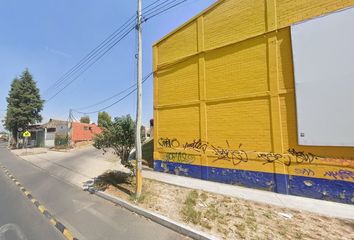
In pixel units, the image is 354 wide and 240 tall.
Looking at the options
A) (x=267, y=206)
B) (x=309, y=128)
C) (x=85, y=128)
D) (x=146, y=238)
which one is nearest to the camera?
(x=146, y=238)

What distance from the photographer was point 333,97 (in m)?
6.74

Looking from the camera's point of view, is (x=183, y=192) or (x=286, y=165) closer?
(x=286, y=165)

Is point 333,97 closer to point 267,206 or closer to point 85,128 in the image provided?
point 267,206

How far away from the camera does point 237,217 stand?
19.0 ft

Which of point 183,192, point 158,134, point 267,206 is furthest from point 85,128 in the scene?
point 267,206

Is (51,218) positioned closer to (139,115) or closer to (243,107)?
(139,115)

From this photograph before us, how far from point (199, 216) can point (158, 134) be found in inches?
257

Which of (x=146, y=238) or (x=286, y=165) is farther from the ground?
(x=286, y=165)

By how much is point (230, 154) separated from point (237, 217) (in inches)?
134

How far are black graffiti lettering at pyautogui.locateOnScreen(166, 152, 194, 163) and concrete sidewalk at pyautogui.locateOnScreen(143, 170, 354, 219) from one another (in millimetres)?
889

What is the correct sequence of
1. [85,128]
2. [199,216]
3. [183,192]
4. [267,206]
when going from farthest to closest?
[85,128] → [183,192] → [267,206] → [199,216]

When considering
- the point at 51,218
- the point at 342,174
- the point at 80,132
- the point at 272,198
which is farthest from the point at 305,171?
the point at 80,132

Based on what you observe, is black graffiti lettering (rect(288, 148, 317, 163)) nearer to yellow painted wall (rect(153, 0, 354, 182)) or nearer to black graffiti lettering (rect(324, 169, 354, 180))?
yellow painted wall (rect(153, 0, 354, 182))

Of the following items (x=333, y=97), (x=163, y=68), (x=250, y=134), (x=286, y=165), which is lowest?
(x=286, y=165)
